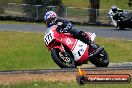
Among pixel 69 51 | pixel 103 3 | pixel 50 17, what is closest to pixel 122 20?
pixel 69 51

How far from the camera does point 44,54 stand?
20.9 metres

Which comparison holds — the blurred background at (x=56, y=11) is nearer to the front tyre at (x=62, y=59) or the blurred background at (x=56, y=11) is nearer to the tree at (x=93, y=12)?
the tree at (x=93, y=12)

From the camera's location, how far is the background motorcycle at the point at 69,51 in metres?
12.5

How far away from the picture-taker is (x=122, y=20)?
30.1 meters

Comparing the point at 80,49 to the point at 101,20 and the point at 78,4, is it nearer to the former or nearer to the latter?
the point at 101,20

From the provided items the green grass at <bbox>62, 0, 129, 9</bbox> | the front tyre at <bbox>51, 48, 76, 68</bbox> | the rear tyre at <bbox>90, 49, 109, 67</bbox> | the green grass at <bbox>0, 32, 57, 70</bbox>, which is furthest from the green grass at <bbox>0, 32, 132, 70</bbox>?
the green grass at <bbox>62, 0, 129, 9</bbox>

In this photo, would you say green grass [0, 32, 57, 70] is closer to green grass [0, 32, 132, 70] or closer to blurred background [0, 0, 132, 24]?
green grass [0, 32, 132, 70]

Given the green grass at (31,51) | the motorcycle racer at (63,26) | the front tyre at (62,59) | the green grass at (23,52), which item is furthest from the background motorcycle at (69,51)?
the green grass at (23,52)

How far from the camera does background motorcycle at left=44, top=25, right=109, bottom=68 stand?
1252 cm

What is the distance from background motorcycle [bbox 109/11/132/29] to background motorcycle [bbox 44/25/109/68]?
55.6ft

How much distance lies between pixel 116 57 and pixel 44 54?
327 cm

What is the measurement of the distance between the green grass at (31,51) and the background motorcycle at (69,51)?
363 centimetres

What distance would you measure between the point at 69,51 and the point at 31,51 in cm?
868

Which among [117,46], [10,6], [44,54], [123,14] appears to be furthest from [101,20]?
[44,54]
